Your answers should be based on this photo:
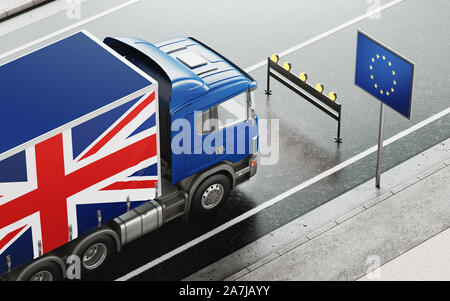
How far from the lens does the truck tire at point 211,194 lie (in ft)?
42.9

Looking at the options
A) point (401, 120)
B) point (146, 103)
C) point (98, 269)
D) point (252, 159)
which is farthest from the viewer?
point (401, 120)

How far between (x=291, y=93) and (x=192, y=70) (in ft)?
14.3

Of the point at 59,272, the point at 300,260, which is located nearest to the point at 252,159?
the point at 300,260

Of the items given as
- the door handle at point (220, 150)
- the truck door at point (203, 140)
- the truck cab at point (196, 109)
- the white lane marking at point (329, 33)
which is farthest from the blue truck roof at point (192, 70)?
the white lane marking at point (329, 33)

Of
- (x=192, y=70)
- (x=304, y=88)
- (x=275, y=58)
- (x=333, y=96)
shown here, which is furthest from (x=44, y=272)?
(x=275, y=58)

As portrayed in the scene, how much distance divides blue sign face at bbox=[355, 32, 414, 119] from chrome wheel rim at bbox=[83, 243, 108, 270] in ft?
15.9

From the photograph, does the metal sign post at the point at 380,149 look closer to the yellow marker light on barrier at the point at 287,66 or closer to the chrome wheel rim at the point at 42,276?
the yellow marker light on barrier at the point at 287,66

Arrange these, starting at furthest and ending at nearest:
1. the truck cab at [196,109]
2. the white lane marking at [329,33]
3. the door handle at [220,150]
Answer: the white lane marking at [329,33], the door handle at [220,150], the truck cab at [196,109]

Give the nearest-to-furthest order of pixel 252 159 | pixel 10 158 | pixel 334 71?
pixel 10 158, pixel 252 159, pixel 334 71

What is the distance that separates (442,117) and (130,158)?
683cm

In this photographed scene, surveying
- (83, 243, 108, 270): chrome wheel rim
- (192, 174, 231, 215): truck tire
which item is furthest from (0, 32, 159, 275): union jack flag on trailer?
(192, 174, 231, 215): truck tire

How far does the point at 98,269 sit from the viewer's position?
41.3 feet

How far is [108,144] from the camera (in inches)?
445

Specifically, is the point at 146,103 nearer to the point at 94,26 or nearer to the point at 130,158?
the point at 130,158
